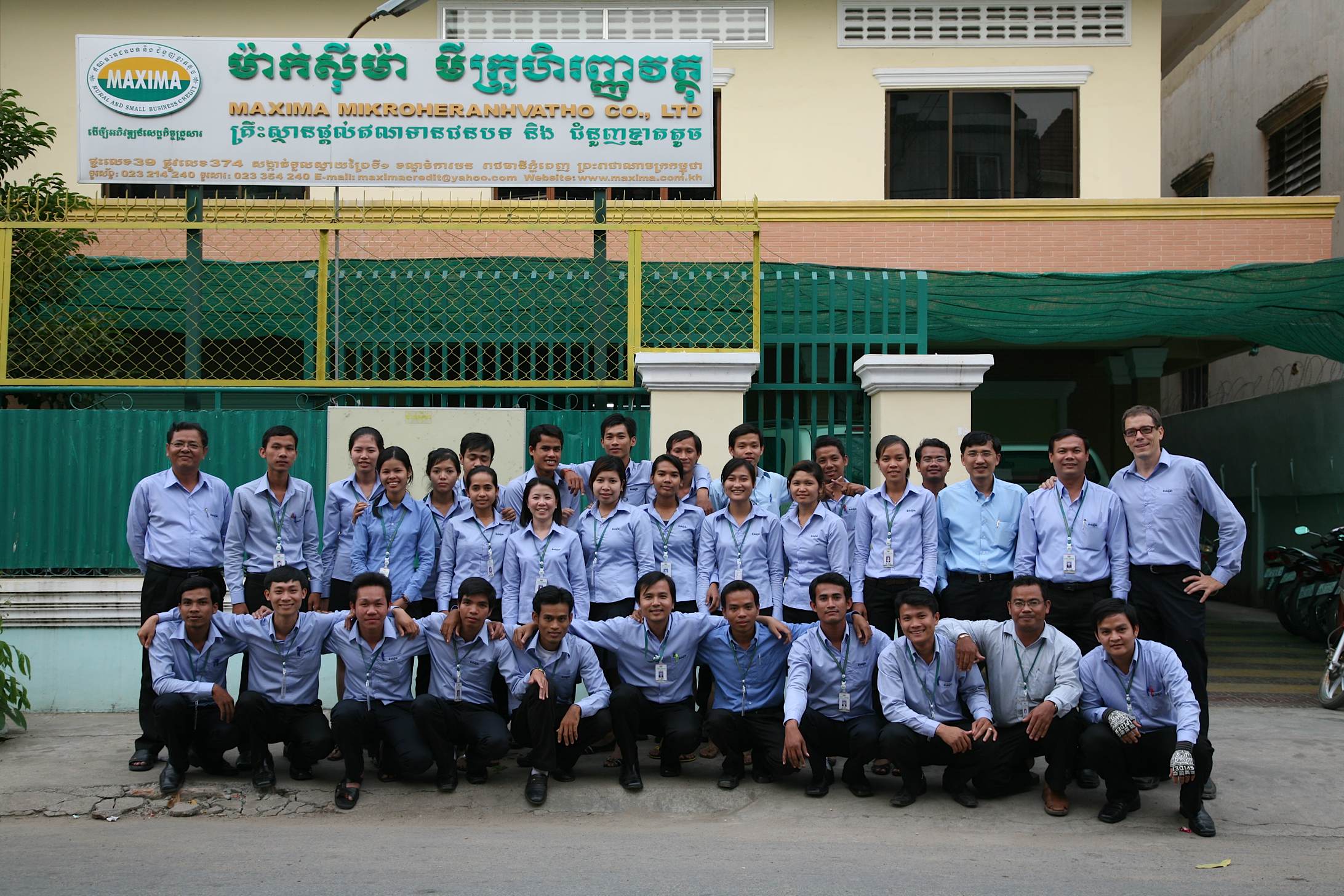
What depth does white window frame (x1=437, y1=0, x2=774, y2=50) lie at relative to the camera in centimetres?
1292

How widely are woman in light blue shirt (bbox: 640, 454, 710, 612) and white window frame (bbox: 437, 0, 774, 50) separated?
26.8 feet

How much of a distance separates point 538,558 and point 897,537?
181cm

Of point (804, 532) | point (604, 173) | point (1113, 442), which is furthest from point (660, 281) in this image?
point (1113, 442)

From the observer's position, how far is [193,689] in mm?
5645

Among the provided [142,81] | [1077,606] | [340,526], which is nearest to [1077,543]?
[1077,606]

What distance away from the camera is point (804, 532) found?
240 inches

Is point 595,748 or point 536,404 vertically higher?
point 536,404

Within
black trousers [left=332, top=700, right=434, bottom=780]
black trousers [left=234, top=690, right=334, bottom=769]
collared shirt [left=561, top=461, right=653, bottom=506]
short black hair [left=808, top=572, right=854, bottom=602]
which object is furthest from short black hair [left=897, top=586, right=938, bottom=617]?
black trousers [left=234, top=690, right=334, bottom=769]

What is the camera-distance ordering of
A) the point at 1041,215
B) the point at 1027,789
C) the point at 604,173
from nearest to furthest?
the point at 1027,789 → the point at 604,173 → the point at 1041,215

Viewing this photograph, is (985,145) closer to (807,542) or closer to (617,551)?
(807,542)

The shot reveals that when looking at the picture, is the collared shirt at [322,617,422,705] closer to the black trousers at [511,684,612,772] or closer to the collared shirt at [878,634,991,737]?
the black trousers at [511,684,612,772]

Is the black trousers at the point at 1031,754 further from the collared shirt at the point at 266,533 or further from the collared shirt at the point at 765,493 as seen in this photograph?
the collared shirt at the point at 266,533

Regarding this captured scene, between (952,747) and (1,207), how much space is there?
686 centimetres

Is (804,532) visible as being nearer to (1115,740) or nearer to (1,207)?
(1115,740)
